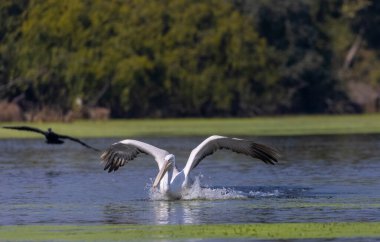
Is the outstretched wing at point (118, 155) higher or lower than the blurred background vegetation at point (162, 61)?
lower

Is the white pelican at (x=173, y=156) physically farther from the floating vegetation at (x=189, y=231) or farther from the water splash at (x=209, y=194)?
the floating vegetation at (x=189, y=231)

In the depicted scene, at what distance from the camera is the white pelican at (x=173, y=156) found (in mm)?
19594

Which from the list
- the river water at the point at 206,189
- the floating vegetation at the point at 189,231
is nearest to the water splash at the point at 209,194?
the river water at the point at 206,189

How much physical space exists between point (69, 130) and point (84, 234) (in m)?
29.1

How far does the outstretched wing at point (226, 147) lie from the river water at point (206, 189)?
1.24 ft

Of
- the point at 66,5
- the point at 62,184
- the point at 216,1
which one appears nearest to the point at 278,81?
the point at 216,1

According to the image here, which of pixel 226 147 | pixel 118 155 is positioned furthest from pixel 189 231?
pixel 118 155

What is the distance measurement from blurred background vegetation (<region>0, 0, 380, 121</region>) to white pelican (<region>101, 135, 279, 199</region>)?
109 feet

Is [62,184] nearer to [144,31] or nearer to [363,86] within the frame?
[144,31]

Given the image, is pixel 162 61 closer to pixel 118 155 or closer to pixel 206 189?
pixel 118 155

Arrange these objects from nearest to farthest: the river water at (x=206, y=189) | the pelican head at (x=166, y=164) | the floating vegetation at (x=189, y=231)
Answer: the floating vegetation at (x=189, y=231), the river water at (x=206, y=189), the pelican head at (x=166, y=164)

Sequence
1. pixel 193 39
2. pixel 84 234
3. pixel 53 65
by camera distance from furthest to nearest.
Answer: pixel 193 39 < pixel 53 65 < pixel 84 234

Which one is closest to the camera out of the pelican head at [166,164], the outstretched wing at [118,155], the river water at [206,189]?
the river water at [206,189]

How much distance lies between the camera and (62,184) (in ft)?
74.6
